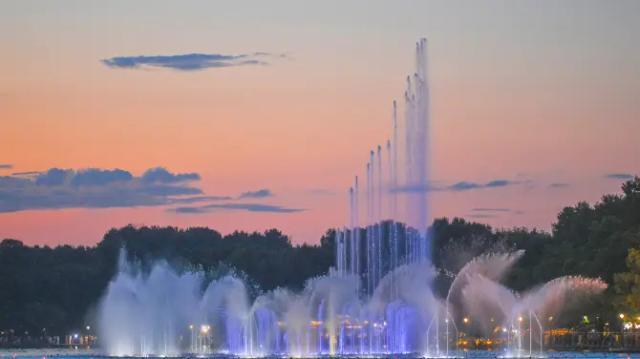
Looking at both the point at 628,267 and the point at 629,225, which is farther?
the point at 629,225

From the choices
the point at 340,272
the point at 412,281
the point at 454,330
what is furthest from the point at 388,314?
the point at 454,330

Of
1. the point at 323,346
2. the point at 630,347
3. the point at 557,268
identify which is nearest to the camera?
the point at 323,346

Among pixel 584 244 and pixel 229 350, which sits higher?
pixel 584 244

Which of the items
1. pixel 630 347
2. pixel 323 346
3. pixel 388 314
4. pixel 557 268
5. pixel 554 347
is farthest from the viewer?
pixel 557 268

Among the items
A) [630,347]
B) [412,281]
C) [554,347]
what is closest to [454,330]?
[554,347]

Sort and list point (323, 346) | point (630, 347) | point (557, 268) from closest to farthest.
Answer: point (323, 346) → point (630, 347) → point (557, 268)

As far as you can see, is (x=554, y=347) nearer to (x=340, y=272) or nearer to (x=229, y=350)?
(x=340, y=272)

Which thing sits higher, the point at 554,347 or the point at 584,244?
the point at 584,244

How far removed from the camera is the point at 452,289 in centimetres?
17550

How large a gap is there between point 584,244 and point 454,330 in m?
21.7

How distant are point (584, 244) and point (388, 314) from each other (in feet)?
177

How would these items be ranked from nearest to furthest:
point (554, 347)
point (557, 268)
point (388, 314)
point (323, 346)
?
point (388, 314), point (323, 346), point (554, 347), point (557, 268)

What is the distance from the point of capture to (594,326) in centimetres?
15988

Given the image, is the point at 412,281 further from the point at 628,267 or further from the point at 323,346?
the point at 628,267
